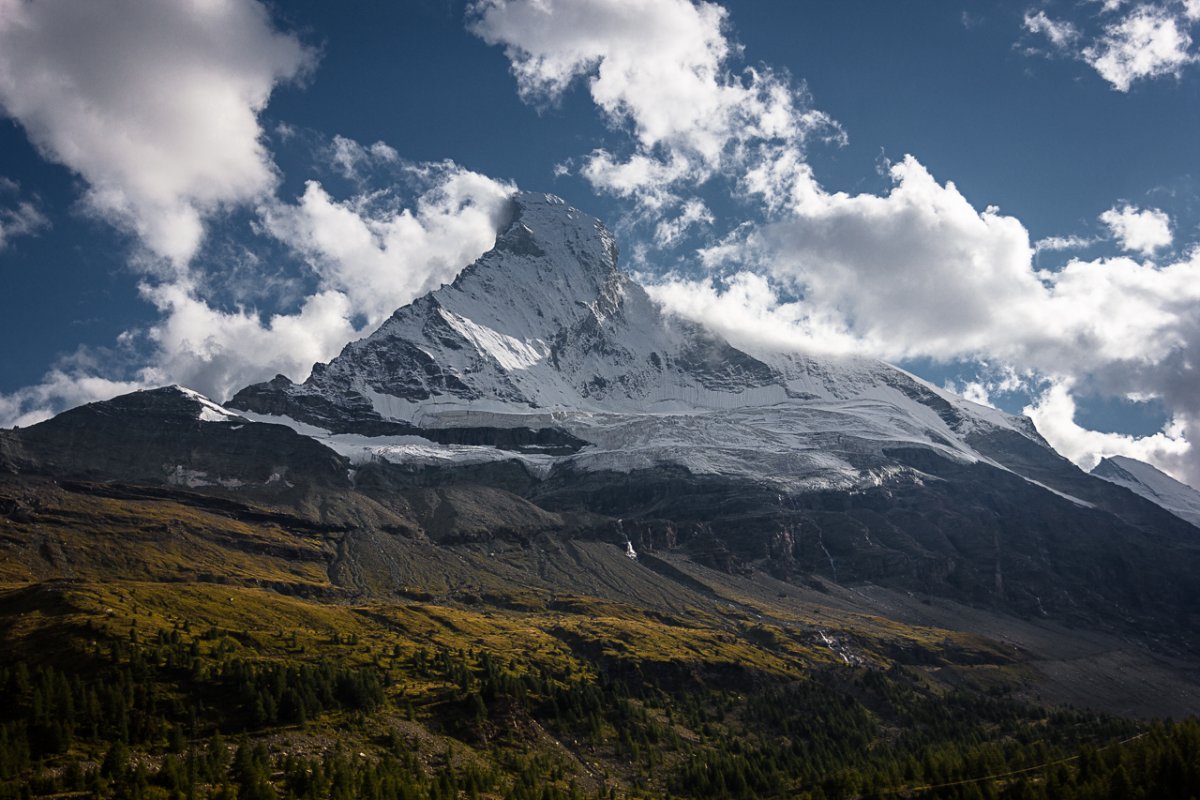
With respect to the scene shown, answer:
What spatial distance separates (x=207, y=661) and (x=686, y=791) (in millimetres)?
97451

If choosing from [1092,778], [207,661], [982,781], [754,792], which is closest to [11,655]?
[207,661]

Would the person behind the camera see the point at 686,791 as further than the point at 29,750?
Yes

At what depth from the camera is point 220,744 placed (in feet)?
500

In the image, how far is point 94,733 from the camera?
15112 cm

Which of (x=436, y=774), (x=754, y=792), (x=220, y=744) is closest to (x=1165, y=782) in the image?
(x=754, y=792)

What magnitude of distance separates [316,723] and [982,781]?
11644 centimetres

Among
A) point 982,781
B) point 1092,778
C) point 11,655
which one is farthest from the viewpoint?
point 11,655

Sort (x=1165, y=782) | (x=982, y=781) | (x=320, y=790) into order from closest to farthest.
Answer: (x=320, y=790), (x=1165, y=782), (x=982, y=781)

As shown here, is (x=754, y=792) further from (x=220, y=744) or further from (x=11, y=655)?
(x=11, y=655)

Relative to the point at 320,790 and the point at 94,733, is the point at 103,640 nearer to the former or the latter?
the point at 94,733

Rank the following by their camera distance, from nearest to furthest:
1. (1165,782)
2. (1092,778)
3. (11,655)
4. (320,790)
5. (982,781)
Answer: (320,790) < (1165,782) < (1092,778) < (982,781) < (11,655)

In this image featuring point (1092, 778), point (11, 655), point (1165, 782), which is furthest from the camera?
point (11, 655)

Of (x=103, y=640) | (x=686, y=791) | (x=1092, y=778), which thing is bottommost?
(x=686, y=791)

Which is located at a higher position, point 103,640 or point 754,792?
point 103,640
